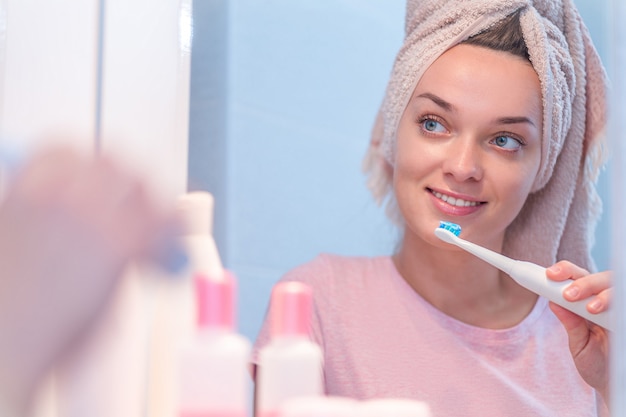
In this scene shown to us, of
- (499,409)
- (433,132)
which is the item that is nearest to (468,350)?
(499,409)

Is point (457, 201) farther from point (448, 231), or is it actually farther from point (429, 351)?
point (429, 351)

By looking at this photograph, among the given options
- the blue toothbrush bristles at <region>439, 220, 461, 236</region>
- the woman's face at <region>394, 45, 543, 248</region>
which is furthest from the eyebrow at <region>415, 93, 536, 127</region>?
the blue toothbrush bristles at <region>439, 220, 461, 236</region>

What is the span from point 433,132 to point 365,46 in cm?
12

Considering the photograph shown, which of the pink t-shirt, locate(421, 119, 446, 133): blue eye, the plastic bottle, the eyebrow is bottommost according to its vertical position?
the pink t-shirt

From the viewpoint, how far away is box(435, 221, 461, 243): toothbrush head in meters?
0.82

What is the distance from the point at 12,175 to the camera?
1.82 ft

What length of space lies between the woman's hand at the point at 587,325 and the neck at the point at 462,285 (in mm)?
120

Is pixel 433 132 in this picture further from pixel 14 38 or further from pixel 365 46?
pixel 14 38

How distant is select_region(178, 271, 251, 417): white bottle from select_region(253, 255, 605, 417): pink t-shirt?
292mm

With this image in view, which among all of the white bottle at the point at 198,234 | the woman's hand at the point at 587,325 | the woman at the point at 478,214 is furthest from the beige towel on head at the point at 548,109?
the white bottle at the point at 198,234

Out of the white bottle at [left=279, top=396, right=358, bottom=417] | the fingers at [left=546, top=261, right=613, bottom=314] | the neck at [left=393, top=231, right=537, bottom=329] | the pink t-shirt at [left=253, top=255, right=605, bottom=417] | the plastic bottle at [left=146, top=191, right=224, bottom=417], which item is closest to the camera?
the white bottle at [left=279, top=396, right=358, bottom=417]

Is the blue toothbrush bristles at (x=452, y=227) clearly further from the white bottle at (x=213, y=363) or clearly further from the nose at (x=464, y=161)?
the white bottle at (x=213, y=363)

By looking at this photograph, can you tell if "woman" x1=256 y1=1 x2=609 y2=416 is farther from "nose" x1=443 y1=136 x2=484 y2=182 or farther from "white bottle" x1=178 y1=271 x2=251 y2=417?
"white bottle" x1=178 y1=271 x2=251 y2=417

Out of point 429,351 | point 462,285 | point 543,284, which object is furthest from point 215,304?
point 462,285
